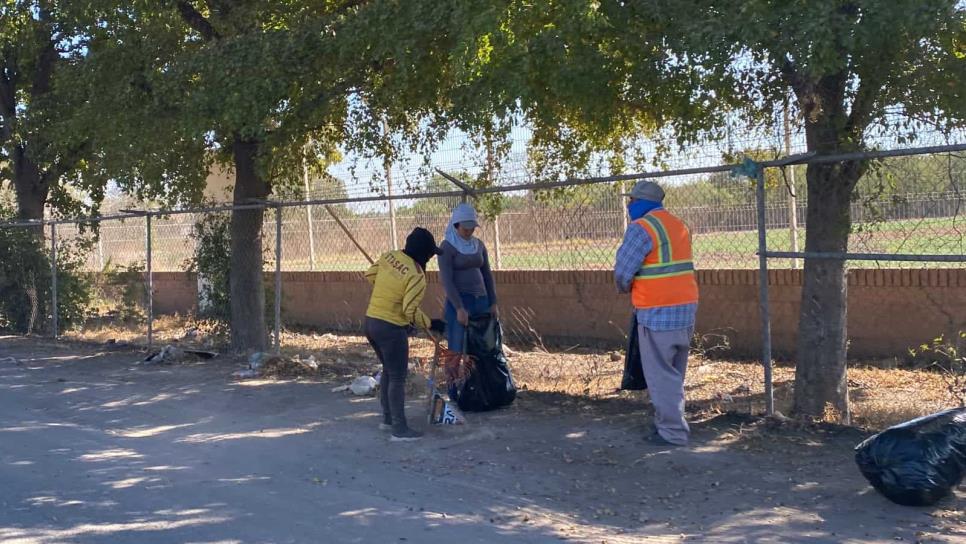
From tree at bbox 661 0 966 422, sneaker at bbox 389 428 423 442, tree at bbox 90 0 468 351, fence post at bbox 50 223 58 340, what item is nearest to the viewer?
tree at bbox 661 0 966 422

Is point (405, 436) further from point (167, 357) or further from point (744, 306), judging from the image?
point (167, 357)

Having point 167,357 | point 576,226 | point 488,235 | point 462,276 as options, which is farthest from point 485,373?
point 488,235

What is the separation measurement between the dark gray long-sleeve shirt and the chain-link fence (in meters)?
0.86

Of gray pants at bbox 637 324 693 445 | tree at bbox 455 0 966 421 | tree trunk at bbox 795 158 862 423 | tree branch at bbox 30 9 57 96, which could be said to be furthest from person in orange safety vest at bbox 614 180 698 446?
tree branch at bbox 30 9 57 96

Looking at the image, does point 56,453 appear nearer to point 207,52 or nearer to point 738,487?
point 207,52

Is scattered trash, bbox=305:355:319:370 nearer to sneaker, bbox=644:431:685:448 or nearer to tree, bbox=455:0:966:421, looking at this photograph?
tree, bbox=455:0:966:421

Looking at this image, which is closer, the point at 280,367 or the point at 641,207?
the point at 641,207

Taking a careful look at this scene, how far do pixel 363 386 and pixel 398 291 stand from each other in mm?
2300

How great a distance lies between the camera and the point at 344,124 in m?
10.9

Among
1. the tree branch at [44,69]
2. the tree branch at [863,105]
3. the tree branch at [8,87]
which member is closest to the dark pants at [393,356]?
the tree branch at [863,105]

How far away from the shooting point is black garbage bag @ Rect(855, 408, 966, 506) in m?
5.38

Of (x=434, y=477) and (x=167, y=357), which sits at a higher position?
(x=167, y=357)

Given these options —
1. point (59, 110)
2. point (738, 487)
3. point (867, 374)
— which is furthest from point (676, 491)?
point (59, 110)

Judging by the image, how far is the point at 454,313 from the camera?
26.3 feet
